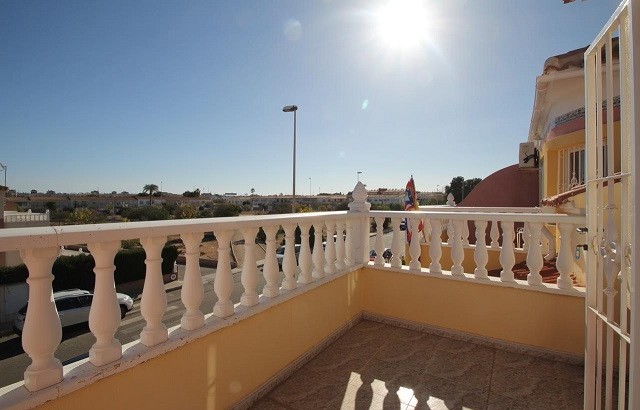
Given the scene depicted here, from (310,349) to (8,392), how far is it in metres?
2.07

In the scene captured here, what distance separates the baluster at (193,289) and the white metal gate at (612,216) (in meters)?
2.05

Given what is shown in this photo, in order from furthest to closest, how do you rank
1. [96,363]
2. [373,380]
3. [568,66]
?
[568,66] → [373,380] → [96,363]

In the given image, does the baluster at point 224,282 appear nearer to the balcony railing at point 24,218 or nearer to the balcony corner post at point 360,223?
the balcony corner post at point 360,223

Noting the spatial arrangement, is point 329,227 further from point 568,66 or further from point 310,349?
point 568,66

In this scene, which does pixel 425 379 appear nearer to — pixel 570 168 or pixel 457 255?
pixel 457 255

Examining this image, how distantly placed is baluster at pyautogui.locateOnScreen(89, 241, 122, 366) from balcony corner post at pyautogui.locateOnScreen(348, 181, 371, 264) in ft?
8.37

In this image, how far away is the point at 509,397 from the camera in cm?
231

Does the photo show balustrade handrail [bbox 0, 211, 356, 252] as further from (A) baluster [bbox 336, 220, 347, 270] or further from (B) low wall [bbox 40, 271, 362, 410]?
(A) baluster [bbox 336, 220, 347, 270]

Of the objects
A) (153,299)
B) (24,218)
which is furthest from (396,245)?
(24,218)

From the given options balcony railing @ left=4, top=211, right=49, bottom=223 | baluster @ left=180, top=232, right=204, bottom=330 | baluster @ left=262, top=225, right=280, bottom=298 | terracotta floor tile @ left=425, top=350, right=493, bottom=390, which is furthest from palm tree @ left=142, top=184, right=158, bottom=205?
terracotta floor tile @ left=425, top=350, right=493, bottom=390

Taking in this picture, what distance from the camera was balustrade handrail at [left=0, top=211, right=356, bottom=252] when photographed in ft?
3.65

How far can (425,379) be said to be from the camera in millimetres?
2516

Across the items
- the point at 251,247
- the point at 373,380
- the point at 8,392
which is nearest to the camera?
the point at 8,392

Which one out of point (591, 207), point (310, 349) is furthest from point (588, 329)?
point (310, 349)
